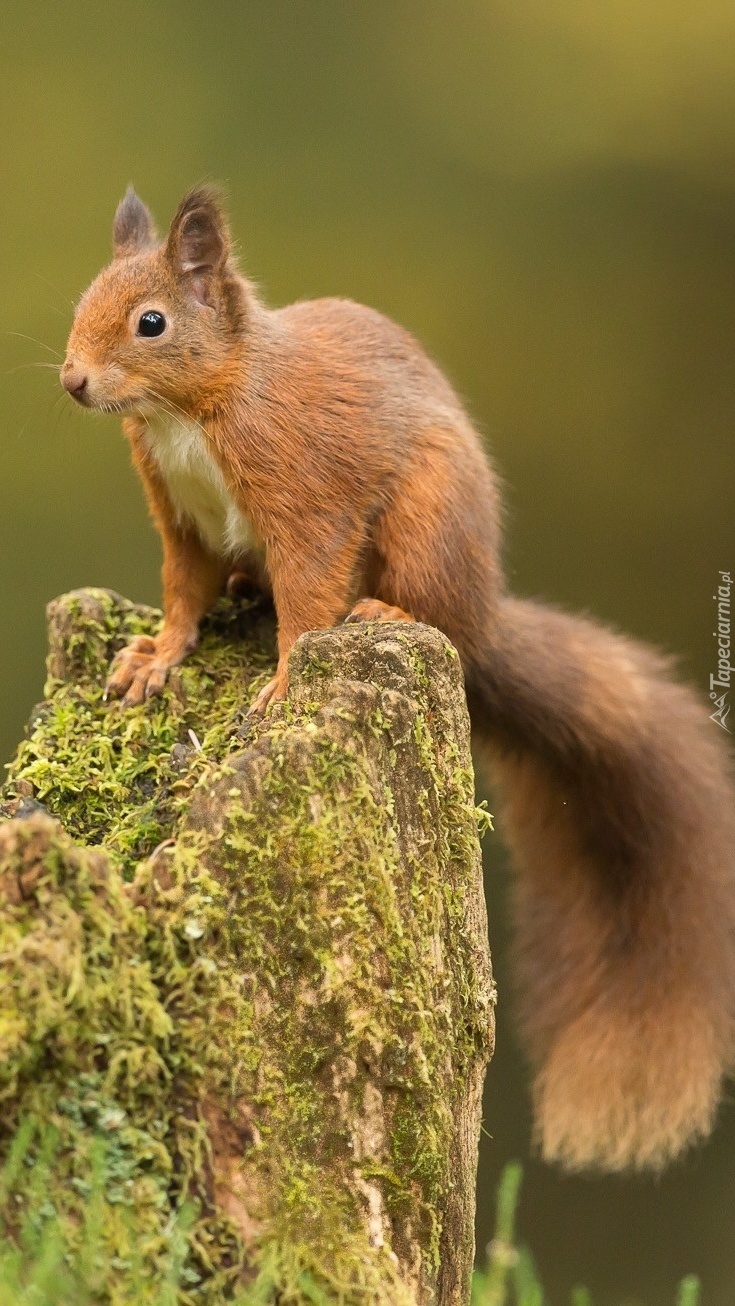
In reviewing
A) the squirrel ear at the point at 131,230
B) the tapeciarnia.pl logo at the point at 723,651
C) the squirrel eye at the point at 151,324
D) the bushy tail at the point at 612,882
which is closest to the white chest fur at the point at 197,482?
the squirrel eye at the point at 151,324

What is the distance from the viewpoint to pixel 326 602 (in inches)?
90.6

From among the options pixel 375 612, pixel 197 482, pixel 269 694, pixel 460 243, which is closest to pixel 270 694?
pixel 269 694

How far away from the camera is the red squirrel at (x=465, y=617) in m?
2.30

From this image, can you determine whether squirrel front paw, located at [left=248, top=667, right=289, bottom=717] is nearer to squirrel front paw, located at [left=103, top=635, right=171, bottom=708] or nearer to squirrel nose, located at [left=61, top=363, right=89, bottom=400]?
squirrel front paw, located at [left=103, top=635, right=171, bottom=708]

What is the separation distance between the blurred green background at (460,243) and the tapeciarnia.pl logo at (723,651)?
6cm

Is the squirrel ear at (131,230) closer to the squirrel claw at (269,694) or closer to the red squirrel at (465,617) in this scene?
the red squirrel at (465,617)

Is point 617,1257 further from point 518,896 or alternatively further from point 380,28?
point 380,28

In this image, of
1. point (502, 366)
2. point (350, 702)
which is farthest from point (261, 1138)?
point (502, 366)

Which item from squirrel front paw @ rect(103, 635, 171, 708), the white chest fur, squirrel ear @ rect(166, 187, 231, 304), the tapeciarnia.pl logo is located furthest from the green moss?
the tapeciarnia.pl logo

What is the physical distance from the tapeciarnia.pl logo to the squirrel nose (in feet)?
5.25

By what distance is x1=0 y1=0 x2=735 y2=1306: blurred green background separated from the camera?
3.59 meters

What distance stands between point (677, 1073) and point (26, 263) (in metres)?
2.73

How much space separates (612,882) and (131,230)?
1.61 m

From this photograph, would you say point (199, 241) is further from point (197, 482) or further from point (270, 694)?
point (270, 694)
